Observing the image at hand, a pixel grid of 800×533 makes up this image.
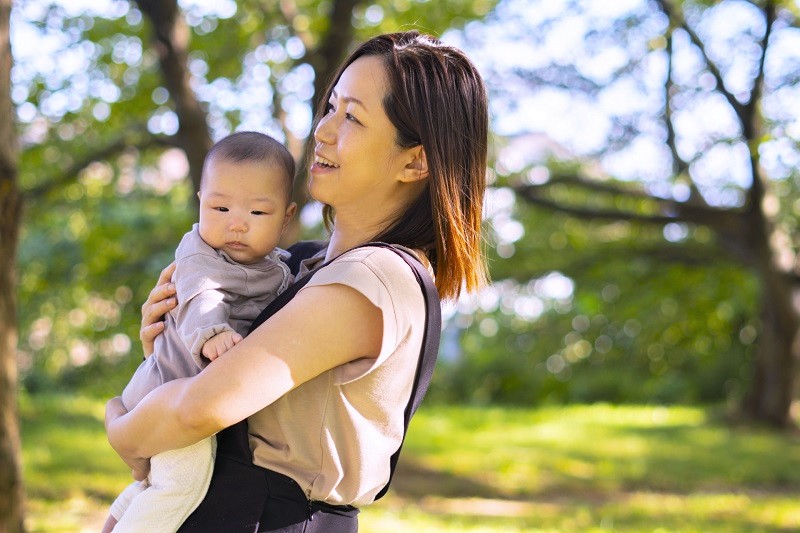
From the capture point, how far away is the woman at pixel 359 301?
1.63 meters

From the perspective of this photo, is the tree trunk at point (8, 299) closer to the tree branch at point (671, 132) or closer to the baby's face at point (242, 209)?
the baby's face at point (242, 209)

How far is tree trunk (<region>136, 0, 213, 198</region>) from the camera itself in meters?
6.36

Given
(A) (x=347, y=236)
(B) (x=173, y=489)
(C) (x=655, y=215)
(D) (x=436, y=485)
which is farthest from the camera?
(C) (x=655, y=215)

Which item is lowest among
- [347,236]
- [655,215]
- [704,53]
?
[655,215]

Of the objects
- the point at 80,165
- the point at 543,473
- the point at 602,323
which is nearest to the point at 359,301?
the point at 80,165

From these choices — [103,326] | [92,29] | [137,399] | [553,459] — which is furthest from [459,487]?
[137,399]

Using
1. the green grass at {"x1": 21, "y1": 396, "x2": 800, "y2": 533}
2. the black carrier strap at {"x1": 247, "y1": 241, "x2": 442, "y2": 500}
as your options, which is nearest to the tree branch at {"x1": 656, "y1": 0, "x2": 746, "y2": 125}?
the green grass at {"x1": 21, "y1": 396, "x2": 800, "y2": 533}

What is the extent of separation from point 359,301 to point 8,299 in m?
2.75

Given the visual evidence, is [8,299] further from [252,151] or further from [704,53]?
[704,53]

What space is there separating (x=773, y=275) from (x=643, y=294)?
1702 millimetres

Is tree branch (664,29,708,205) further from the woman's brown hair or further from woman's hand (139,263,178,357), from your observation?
woman's hand (139,263,178,357)

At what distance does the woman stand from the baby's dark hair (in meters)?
0.08

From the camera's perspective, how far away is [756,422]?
12.4m

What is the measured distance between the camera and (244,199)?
6.27 feet
